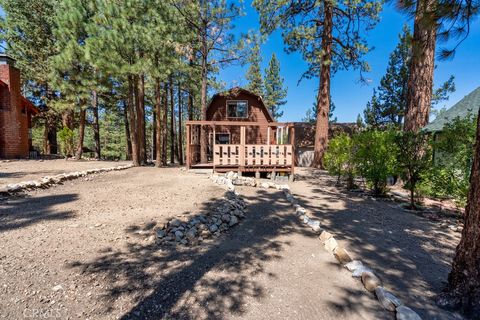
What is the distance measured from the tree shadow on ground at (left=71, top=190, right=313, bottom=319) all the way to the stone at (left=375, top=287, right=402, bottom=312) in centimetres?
113

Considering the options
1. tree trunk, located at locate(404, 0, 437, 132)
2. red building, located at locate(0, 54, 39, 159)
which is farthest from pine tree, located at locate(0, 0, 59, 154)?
tree trunk, located at locate(404, 0, 437, 132)

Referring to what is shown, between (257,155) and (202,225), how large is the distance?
620 centimetres

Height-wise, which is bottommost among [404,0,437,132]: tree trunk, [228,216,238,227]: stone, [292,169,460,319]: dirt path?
[292,169,460,319]: dirt path

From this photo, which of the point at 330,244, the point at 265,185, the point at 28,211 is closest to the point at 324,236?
the point at 330,244

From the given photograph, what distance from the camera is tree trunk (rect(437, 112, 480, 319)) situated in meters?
2.05

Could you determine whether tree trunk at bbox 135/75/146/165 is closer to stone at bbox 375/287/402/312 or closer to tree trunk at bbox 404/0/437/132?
tree trunk at bbox 404/0/437/132

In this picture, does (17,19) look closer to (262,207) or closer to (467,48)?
(262,207)

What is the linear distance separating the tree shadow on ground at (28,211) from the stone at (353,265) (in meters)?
4.61

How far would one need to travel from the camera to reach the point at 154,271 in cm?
258

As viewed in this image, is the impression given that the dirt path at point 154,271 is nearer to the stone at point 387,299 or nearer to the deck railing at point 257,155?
the stone at point 387,299

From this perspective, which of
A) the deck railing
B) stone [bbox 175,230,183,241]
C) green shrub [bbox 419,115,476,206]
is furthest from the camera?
the deck railing

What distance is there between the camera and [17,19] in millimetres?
14984

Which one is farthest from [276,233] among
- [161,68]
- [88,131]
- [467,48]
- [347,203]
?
[88,131]

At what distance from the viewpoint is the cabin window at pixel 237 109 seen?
16.3 meters
